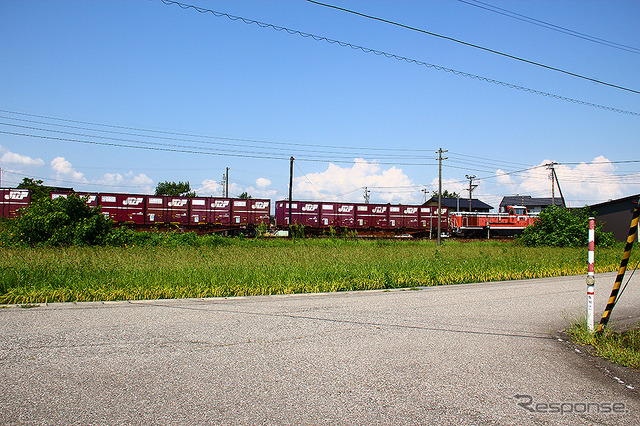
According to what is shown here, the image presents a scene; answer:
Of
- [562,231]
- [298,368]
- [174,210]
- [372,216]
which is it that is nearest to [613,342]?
[298,368]

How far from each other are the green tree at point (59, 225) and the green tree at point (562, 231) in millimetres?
23435

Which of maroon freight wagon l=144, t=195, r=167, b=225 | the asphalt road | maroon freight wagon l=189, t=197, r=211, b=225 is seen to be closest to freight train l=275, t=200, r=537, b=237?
maroon freight wagon l=189, t=197, r=211, b=225

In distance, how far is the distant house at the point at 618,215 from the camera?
30.4 metres

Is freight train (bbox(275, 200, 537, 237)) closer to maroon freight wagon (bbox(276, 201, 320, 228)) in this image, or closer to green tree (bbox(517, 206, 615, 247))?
maroon freight wagon (bbox(276, 201, 320, 228))

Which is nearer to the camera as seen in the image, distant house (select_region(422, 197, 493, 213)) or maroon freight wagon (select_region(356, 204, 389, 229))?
maroon freight wagon (select_region(356, 204, 389, 229))

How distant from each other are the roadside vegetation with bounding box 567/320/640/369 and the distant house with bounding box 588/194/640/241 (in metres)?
28.7

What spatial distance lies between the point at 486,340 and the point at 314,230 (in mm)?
31956

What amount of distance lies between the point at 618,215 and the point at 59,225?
35.7 metres

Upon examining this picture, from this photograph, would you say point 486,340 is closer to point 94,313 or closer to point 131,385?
point 131,385

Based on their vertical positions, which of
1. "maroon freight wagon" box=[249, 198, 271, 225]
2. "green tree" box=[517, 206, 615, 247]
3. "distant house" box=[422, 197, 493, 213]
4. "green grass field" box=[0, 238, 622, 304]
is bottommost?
"green grass field" box=[0, 238, 622, 304]

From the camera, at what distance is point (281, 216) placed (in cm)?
3738

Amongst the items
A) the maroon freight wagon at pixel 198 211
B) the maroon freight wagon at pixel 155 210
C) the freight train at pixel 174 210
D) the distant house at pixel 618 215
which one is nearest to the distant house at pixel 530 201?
the distant house at pixel 618 215

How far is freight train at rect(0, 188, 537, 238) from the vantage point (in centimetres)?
3197

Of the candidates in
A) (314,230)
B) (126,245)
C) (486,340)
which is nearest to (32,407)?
(486,340)
